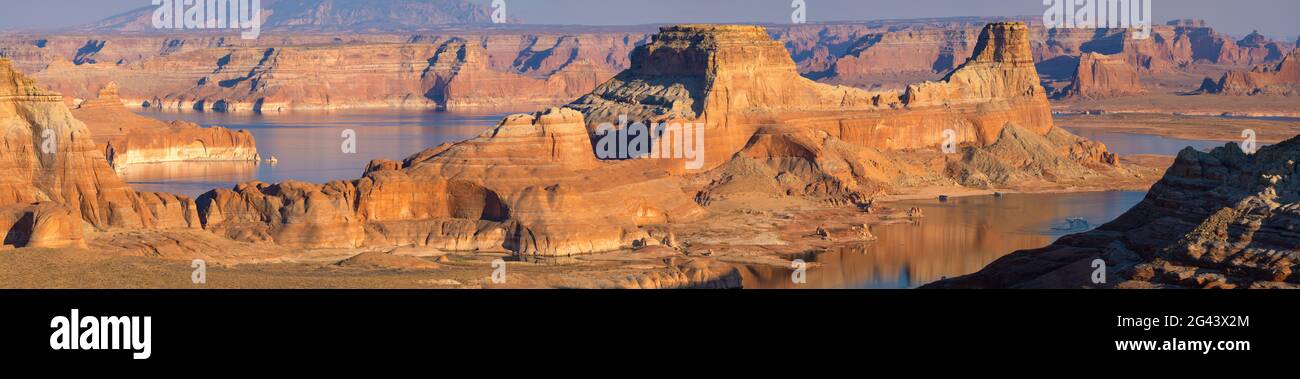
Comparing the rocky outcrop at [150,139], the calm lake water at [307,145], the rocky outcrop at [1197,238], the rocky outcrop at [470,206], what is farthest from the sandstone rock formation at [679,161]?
the rocky outcrop at [150,139]

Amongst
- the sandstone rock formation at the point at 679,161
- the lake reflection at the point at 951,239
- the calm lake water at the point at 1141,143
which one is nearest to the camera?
the lake reflection at the point at 951,239

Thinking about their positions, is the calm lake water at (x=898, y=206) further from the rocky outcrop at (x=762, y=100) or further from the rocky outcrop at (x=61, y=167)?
the rocky outcrop at (x=61, y=167)

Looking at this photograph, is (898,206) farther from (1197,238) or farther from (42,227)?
(1197,238)

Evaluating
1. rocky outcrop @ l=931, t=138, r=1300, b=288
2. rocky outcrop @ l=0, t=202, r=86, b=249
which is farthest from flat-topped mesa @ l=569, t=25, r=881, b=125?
rocky outcrop @ l=931, t=138, r=1300, b=288

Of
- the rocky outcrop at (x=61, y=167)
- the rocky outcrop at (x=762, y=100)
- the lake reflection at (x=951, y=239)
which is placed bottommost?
the lake reflection at (x=951, y=239)

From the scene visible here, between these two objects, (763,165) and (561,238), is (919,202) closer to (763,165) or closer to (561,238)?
(763,165)

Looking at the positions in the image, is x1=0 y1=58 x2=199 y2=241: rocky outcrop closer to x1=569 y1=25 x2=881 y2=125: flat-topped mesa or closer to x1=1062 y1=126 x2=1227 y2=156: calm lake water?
x1=569 y1=25 x2=881 y2=125: flat-topped mesa
